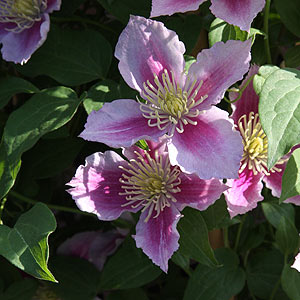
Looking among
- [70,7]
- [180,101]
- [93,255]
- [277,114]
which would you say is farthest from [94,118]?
[93,255]

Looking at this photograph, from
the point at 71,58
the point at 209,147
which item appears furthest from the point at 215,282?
the point at 71,58

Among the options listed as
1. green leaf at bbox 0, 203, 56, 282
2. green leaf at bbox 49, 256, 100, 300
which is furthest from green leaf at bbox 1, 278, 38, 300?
green leaf at bbox 0, 203, 56, 282

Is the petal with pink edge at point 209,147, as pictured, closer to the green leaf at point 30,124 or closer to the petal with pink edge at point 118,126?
the petal with pink edge at point 118,126

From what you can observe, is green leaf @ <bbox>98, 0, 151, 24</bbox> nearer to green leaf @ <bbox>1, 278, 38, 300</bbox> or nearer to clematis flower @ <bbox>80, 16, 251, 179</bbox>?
clematis flower @ <bbox>80, 16, 251, 179</bbox>

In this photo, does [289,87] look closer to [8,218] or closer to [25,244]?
[25,244]

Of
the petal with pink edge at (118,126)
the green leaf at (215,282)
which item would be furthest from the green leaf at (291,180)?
the green leaf at (215,282)

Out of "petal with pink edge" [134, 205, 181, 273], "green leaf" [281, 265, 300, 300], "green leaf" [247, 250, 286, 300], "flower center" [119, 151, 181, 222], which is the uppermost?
"flower center" [119, 151, 181, 222]
